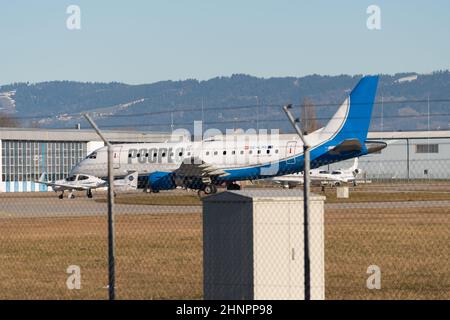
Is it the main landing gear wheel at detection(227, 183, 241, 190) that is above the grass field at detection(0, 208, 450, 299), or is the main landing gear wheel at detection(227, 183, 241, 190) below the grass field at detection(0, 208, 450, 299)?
below

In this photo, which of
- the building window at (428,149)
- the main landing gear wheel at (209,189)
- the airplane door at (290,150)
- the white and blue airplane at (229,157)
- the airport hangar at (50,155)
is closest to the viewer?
the white and blue airplane at (229,157)

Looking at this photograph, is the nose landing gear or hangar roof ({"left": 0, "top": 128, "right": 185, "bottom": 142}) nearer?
the nose landing gear

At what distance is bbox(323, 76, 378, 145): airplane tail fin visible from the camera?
55125 mm

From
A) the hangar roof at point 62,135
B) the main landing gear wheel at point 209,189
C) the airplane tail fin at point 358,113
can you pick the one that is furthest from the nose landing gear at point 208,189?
the hangar roof at point 62,135

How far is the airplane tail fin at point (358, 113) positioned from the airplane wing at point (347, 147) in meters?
0.76

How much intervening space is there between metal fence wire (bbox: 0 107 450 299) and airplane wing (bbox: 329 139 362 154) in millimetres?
12114

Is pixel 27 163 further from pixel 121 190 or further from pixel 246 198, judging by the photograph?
pixel 246 198

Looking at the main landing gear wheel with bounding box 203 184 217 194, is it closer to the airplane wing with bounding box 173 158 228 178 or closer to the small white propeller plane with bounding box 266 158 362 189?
the airplane wing with bounding box 173 158 228 178

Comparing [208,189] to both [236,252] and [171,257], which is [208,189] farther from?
[236,252]

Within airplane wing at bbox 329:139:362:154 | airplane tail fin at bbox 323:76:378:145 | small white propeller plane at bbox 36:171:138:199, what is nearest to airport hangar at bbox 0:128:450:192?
small white propeller plane at bbox 36:171:138:199

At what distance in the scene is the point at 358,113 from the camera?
56.8m

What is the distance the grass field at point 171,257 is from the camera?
18.9 meters

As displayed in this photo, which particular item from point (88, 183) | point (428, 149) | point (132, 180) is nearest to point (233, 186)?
point (132, 180)

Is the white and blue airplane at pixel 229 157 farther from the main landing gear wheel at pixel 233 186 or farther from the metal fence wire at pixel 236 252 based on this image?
the metal fence wire at pixel 236 252
